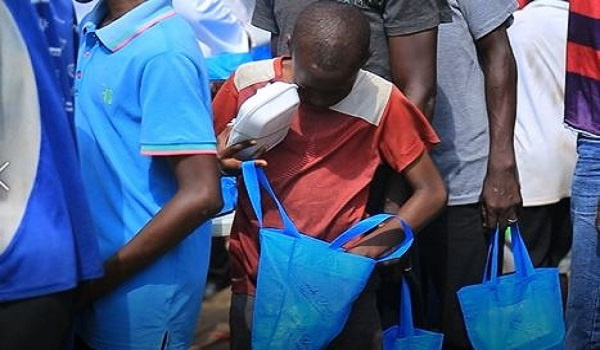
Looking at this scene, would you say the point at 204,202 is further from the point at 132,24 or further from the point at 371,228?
the point at 371,228

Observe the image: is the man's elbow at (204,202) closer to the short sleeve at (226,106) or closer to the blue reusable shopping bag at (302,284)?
the blue reusable shopping bag at (302,284)

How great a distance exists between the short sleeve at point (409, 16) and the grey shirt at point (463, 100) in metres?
0.30

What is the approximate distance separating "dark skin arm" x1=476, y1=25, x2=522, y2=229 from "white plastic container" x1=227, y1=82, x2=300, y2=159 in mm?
865

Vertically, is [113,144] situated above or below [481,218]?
above

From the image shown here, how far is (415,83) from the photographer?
9.61 feet

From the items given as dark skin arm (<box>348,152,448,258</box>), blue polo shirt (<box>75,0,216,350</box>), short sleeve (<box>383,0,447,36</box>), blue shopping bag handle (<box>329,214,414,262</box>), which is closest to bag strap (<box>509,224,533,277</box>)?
dark skin arm (<box>348,152,448,258</box>)

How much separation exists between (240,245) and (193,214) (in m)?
0.57

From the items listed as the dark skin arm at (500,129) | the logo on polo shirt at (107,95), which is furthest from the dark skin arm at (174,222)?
the dark skin arm at (500,129)

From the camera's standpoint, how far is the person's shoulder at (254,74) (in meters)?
2.75

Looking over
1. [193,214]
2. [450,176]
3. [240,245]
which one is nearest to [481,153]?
[450,176]

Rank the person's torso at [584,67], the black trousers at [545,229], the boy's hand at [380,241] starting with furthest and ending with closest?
1. the black trousers at [545,229]
2. the person's torso at [584,67]
3. the boy's hand at [380,241]

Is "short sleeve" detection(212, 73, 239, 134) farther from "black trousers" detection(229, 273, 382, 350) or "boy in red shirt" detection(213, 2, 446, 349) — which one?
"black trousers" detection(229, 273, 382, 350)

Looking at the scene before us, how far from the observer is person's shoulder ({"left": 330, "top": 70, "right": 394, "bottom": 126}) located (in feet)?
8.87

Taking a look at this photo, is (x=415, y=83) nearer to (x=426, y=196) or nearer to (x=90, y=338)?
(x=426, y=196)
